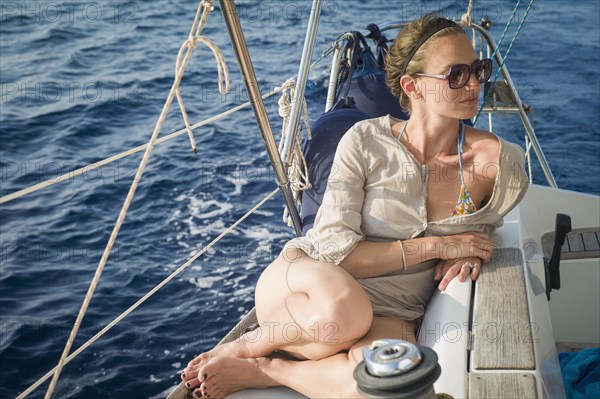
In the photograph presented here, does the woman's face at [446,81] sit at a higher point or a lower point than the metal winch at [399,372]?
higher

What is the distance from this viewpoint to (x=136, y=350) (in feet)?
13.2

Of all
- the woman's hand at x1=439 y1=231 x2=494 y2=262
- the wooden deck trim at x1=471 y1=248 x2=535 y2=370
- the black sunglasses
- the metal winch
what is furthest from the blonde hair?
the metal winch

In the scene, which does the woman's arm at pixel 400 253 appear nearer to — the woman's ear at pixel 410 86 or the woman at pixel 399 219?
the woman at pixel 399 219

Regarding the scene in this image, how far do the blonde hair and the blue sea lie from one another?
88 centimetres

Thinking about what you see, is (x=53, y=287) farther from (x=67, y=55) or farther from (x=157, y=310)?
(x=67, y=55)

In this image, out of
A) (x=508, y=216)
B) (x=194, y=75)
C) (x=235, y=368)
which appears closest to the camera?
(x=235, y=368)

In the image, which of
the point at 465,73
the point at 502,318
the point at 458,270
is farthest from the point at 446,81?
the point at 502,318

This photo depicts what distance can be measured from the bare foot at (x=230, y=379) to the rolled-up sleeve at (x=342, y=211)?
1.19ft

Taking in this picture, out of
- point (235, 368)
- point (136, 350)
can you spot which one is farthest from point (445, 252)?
point (136, 350)

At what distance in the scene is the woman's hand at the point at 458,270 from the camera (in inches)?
83.4

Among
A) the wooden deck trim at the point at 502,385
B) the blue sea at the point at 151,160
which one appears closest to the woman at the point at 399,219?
the wooden deck trim at the point at 502,385

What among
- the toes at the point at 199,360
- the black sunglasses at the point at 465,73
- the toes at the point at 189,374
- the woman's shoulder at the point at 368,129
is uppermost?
the black sunglasses at the point at 465,73

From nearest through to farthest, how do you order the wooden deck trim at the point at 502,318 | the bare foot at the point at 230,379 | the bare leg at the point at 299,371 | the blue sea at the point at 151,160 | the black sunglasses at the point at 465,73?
the wooden deck trim at the point at 502,318
the bare leg at the point at 299,371
the bare foot at the point at 230,379
the black sunglasses at the point at 465,73
the blue sea at the point at 151,160

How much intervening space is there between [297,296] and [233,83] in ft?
19.7
